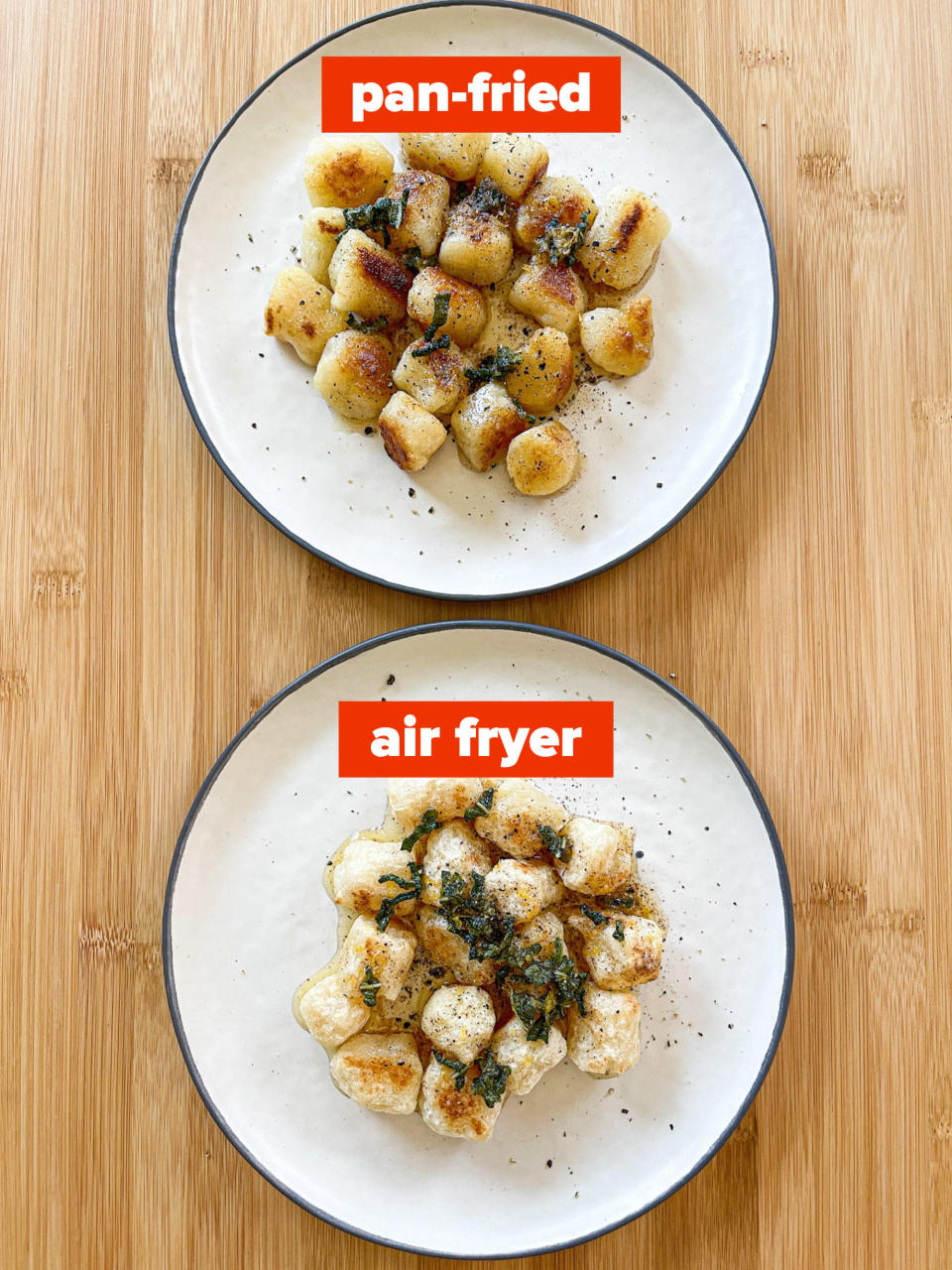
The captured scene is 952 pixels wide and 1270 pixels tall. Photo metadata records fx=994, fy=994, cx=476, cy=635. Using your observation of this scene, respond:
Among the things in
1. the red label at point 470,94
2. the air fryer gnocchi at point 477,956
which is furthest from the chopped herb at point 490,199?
the air fryer gnocchi at point 477,956

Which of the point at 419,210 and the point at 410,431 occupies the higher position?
the point at 419,210

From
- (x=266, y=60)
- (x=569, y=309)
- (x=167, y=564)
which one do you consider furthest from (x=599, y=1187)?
(x=266, y=60)

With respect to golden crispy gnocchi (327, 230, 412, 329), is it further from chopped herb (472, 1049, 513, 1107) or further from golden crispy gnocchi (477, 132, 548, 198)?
chopped herb (472, 1049, 513, 1107)

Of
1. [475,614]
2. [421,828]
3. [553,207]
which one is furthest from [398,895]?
[553,207]

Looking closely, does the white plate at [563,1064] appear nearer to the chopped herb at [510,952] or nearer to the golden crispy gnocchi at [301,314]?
the chopped herb at [510,952]

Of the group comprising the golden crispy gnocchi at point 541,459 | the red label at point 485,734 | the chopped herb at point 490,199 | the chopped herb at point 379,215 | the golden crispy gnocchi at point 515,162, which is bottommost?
the red label at point 485,734

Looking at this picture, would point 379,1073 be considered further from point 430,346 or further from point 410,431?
point 430,346

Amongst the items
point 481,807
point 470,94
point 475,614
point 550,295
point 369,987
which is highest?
point 470,94
